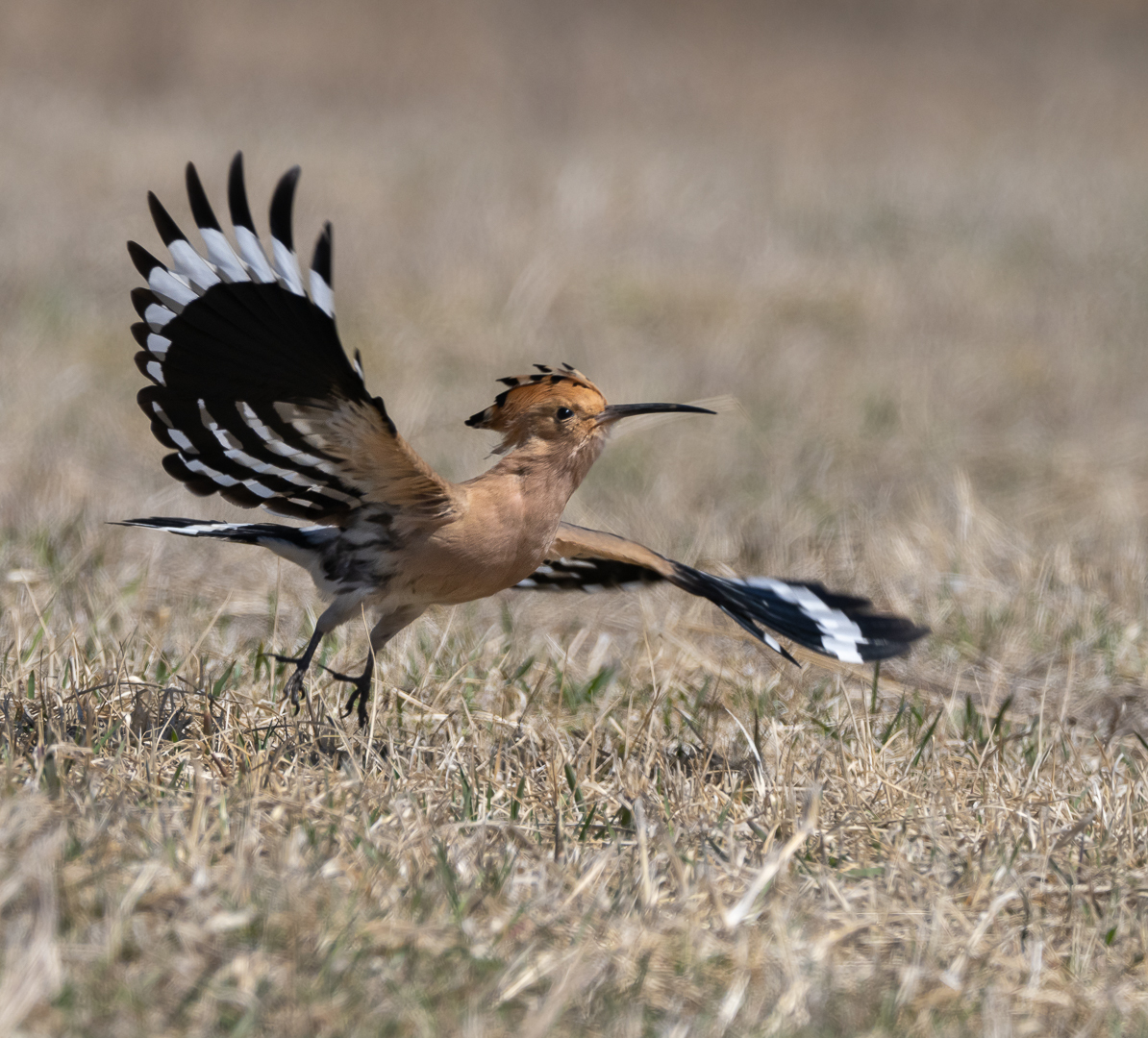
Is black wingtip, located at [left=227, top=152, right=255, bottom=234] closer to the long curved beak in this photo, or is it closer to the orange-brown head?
the orange-brown head

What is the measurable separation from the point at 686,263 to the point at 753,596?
6.65 meters

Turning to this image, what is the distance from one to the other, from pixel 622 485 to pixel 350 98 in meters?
9.46

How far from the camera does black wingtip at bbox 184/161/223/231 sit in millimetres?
2521

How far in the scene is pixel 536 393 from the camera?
3291 millimetres

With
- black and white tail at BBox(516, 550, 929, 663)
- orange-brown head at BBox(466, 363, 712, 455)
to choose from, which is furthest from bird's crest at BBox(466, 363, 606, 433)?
black and white tail at BBox(516, 550, 929, 663)

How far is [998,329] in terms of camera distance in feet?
31.4

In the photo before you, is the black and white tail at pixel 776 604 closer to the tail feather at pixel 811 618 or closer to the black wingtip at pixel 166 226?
the tail feather at pixel 811 618

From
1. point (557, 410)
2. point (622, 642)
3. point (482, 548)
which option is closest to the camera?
point (482, 548)

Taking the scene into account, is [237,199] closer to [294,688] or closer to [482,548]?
[482,548]

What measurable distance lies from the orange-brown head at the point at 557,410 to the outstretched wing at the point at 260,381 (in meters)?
0.32

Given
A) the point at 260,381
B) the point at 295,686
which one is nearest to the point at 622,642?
the point at 295,686

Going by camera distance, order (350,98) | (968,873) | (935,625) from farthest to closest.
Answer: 1. (350,98)
2. (935,625)
3. (968,873)

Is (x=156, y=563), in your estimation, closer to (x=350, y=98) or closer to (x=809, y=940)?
(x=809, y=940)

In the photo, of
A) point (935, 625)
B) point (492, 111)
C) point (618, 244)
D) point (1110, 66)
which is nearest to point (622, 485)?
point (935, 625)
